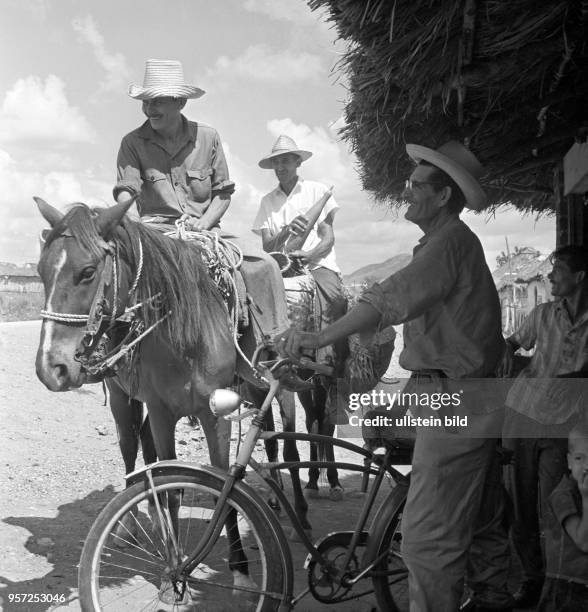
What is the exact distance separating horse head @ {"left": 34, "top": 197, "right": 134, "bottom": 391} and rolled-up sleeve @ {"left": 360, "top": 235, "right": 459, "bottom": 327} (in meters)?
1.43

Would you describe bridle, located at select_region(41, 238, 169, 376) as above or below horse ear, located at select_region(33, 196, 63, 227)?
below

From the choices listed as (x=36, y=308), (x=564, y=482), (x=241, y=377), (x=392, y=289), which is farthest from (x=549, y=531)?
(x=36, y=308)

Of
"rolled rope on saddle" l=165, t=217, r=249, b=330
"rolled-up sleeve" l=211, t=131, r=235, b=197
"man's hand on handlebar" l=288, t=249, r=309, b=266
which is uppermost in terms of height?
"rolled-up sleeve" l=211, t=131, r=235, b=197

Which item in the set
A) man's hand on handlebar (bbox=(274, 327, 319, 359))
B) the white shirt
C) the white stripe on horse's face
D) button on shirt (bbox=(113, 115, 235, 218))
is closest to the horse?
the white stripe on horse's face

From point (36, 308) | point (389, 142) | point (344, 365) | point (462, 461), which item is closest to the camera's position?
point (462, 461)

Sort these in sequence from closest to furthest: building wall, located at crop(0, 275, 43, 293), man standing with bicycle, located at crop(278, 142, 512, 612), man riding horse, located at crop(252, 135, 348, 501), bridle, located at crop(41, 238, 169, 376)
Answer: man standing with bicycle, located at crop(278, 142, 512, 612)
bridle, located at crop(41, 238, 169, 376)
man riding horse, located at crop(252, 135, 348, 501)
building wall, located at crop(0, 275, 43, 293)

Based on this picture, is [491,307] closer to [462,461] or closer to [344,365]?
[462,461]

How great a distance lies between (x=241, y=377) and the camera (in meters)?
4.16

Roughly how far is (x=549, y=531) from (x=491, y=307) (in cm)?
116

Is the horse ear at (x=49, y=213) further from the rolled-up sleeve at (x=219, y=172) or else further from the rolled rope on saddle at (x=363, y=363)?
the rolled rope on saddle at (x=363, y=363)

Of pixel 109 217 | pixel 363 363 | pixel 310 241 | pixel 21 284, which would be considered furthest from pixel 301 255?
pixel 21 284

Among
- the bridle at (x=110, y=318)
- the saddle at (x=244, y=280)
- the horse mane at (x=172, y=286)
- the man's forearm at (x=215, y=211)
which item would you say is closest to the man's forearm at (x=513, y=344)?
the saddle at (x=244, y=280)

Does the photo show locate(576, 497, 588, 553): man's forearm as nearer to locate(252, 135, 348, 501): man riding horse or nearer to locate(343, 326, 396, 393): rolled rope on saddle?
locate(252, 135, 348, 501): man riding horse

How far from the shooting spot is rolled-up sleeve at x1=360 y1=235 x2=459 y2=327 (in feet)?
8.01
